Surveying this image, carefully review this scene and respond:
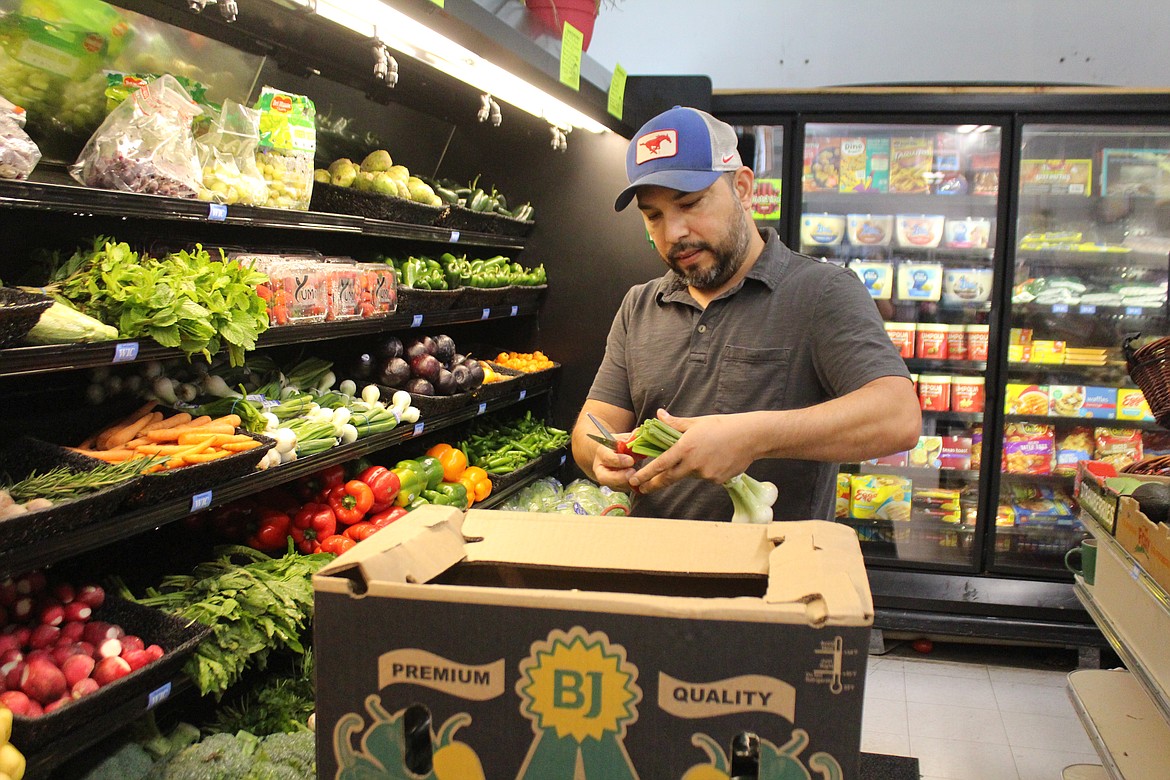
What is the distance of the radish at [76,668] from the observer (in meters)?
2.06

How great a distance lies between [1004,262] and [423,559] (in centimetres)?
419

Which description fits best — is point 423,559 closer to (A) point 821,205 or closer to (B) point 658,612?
(B) point 658,612

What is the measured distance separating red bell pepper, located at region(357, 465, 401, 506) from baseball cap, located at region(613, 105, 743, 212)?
1.94m

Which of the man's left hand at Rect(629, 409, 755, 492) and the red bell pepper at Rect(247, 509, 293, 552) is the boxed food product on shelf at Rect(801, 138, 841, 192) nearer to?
the red bell pepper at Rect(247, 509, 293, 552)

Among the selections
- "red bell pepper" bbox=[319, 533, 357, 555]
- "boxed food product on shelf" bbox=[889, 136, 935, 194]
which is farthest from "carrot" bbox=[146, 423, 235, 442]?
"boxed food product on shelf" bbox=[889, 136, 935, 194]

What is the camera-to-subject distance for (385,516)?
137 inches

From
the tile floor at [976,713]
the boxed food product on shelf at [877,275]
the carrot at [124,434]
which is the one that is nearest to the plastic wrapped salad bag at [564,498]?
the tile floor at [976,713]

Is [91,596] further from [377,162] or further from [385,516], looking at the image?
[377,162]

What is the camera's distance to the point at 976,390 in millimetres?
4828

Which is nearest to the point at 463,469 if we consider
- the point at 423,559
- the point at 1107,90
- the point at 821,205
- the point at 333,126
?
the point at 333,126

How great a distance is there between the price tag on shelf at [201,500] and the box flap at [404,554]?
1.36 m

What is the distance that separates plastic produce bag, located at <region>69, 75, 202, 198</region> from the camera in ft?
7.40

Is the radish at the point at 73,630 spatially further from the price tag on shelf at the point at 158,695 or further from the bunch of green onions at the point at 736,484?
the bunch of green onions at the point at 736,484

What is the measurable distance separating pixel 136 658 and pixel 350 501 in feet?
3.95
